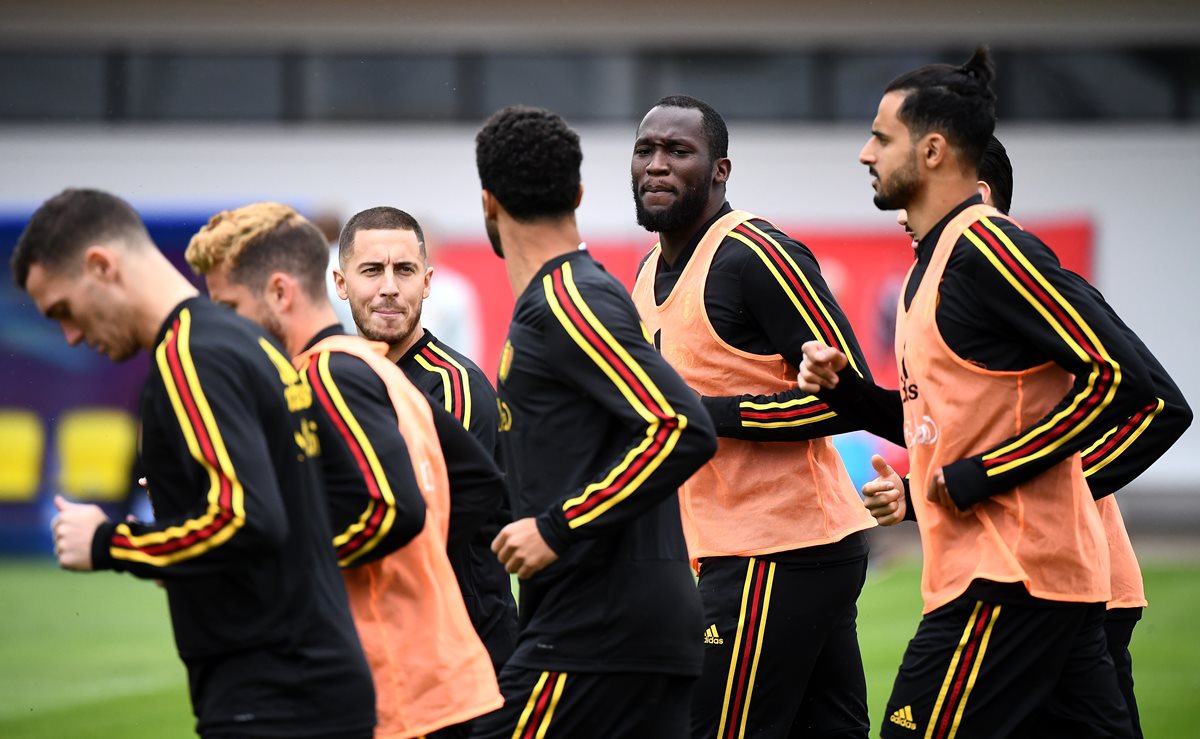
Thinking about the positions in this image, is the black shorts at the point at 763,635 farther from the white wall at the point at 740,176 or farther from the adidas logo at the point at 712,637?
the white wall at the point at 740,176

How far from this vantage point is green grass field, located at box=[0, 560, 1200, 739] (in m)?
9.53

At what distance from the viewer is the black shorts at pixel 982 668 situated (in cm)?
461

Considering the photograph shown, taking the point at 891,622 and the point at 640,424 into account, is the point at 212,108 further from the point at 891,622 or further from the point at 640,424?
the point at 640,424

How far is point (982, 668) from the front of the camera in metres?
4.61

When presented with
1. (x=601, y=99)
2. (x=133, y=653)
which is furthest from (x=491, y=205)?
(x=601, y=99)

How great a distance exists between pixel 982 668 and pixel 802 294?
1547 mm

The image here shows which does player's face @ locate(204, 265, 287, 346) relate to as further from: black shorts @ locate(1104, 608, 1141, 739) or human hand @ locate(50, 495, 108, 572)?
black shorts @ locate(1104, 608, 1141, 739)

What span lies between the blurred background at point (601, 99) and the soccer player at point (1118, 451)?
15.3 metres

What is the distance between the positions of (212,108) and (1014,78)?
11.3 metres

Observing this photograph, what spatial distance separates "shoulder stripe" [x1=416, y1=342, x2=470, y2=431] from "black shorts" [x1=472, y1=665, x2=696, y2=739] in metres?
1.50

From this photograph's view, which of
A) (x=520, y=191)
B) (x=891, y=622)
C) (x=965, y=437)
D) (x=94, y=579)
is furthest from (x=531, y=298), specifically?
(x=94, y=579)

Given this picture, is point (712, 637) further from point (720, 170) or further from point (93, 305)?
point (93, 305)

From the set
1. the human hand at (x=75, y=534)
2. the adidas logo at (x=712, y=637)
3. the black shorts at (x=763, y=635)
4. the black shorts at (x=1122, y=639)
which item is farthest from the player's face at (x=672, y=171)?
the human hand at (x=75, y=534)

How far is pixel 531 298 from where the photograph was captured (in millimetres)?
4340
